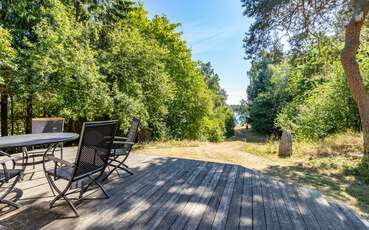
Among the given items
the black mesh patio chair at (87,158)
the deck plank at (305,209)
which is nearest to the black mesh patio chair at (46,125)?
the black mesh patio chair at (87,158)

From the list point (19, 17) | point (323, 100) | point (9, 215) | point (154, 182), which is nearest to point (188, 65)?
point (323, 100)

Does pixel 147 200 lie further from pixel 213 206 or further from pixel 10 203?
pixel 10 203

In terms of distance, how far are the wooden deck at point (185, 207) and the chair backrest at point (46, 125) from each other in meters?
0.66

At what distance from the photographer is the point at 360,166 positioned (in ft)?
18.9

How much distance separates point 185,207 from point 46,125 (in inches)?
115

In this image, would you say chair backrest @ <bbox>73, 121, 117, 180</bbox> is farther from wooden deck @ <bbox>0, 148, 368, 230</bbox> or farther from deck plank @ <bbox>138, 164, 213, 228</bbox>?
deck plank @ <bbox>138, 164, 213, 228</bbox>

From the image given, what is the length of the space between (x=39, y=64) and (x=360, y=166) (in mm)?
8451

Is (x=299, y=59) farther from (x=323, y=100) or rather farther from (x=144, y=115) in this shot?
(x=144, y=115)

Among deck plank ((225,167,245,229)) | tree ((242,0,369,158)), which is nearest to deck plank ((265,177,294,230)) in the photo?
deck plank ((225,167,245,229))

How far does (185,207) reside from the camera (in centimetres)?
282

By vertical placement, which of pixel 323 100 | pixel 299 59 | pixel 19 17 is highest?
pixel 19 17

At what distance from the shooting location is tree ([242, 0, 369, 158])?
6.54m

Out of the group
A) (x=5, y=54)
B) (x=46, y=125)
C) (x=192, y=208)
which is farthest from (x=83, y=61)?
(x=192, y=208)

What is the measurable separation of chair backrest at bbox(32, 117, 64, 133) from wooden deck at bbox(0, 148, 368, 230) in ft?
2.16
